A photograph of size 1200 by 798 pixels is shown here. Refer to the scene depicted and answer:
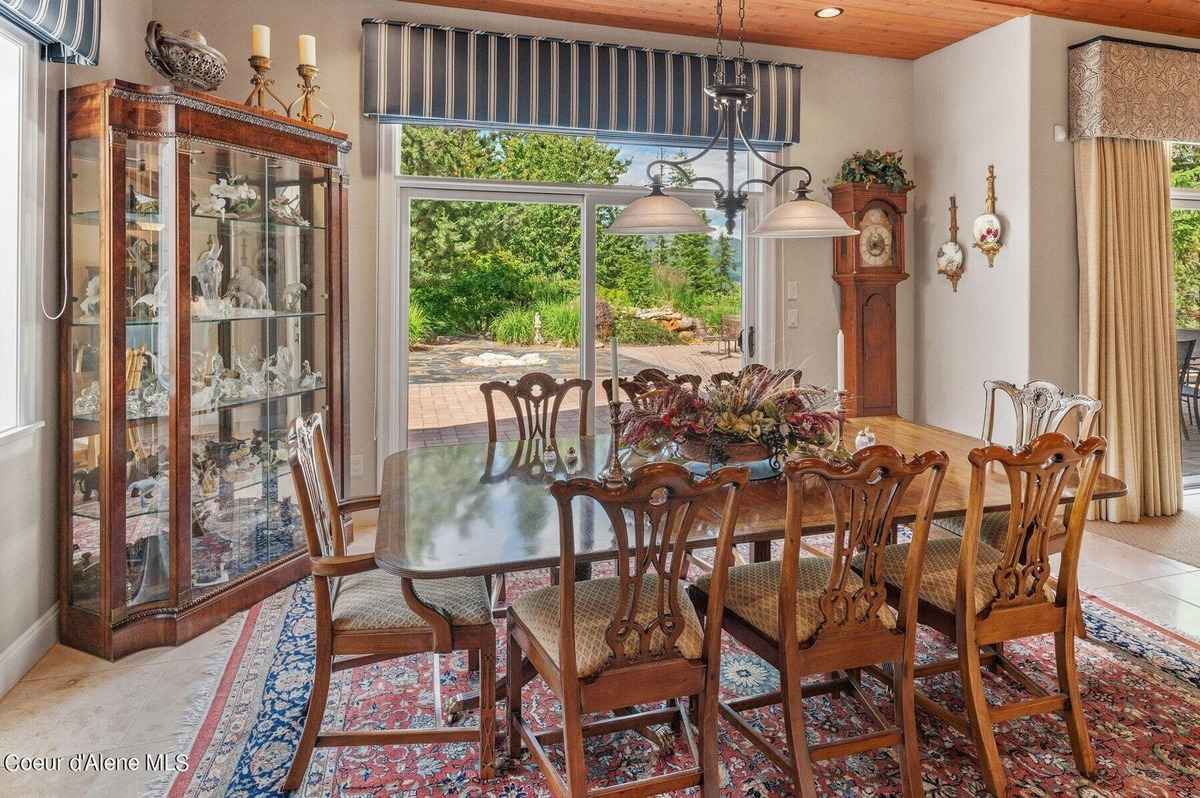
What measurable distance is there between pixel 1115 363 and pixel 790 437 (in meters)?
2.96

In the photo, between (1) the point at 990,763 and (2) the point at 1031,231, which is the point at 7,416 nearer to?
(1) the point at 990,763

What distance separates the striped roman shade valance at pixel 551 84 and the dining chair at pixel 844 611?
3015 mm

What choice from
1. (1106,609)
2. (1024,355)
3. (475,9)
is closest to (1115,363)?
(1024,355)

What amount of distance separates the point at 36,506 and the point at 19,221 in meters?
0.95

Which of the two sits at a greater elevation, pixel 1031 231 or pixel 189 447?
pixel 1031 231

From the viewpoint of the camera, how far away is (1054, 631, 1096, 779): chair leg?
85.0 inches

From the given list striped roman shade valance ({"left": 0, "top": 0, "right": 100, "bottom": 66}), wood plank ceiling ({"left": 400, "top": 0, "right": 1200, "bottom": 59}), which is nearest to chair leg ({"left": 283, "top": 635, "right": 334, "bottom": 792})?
striped roman shade valance ({"left": 0, "top": 0, "right": 100, "bottom": 66})

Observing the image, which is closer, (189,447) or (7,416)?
(7,416)

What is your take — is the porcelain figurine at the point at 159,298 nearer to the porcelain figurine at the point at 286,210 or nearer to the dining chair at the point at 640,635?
the porcelain figurine at the point at 286,210

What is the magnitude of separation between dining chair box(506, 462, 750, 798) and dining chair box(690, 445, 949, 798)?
129mm

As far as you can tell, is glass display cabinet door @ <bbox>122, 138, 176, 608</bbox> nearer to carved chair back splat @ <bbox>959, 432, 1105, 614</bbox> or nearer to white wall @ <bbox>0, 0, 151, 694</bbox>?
white wall @ <bbox>0, 0, 151, 694</bbox>

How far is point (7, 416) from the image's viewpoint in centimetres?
265

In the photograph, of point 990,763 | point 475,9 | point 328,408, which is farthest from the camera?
point 475,9

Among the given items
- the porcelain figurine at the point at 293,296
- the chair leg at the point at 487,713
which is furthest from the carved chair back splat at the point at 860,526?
the porcelain figurine at the point at 293,296
